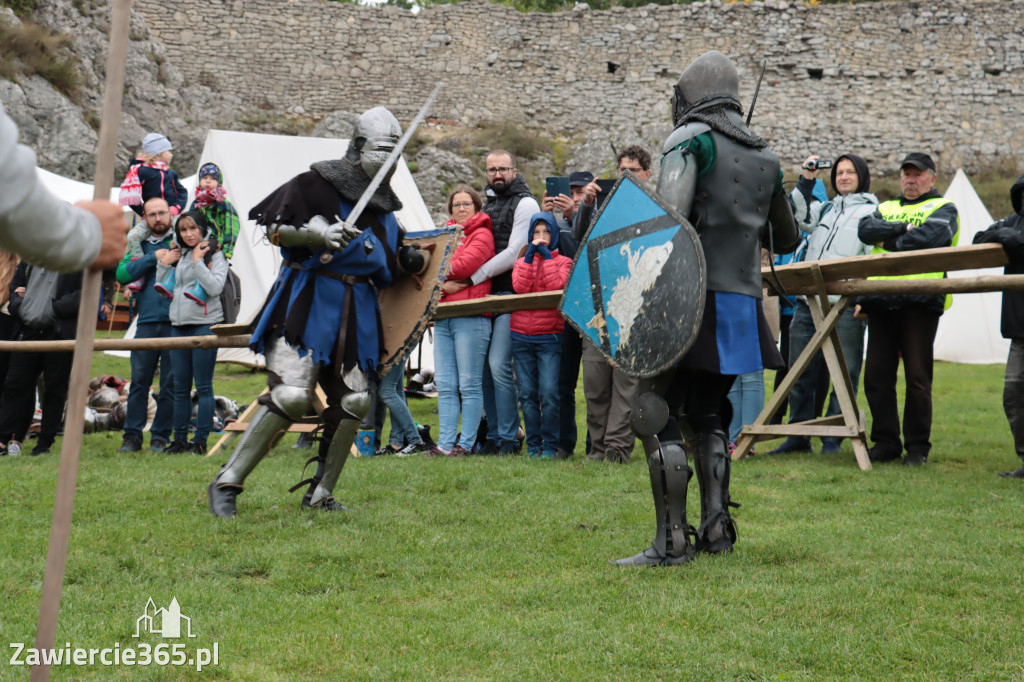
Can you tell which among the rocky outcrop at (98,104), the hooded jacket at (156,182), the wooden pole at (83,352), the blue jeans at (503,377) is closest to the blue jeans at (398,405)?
the blue jeans at (503,377)

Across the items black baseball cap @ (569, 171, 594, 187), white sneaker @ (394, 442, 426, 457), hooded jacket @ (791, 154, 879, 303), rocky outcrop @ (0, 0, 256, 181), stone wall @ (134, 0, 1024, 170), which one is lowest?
white sneaker @ (394, 442, 426, 457)

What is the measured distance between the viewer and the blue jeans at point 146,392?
7.71m

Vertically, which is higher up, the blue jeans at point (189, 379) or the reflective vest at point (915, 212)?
the reflective vest at point (915, 212)

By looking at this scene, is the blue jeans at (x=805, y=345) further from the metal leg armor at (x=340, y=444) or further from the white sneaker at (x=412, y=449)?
the metal leg armor at (x=340, y=444)

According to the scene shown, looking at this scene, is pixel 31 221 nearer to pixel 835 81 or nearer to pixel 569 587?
pixel 569 587

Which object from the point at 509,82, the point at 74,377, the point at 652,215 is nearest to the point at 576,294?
the point at 652,215

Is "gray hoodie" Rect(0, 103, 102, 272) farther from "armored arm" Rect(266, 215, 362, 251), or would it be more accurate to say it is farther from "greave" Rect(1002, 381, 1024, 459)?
"greave" Rect(1002, 381, 1024, 459)

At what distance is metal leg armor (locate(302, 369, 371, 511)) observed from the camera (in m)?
5.00

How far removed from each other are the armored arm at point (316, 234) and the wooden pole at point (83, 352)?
8.29 ft

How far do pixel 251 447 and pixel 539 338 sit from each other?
2610 mm

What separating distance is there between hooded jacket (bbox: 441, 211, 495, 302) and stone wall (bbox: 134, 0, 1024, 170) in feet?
84.1

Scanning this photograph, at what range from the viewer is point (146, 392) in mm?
7855

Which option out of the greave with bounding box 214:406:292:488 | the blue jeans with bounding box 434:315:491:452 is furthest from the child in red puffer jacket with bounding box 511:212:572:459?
the greave with bounding box 214:406:292:488

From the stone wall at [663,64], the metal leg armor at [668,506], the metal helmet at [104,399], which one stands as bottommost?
the metal helmet at [104,399]
